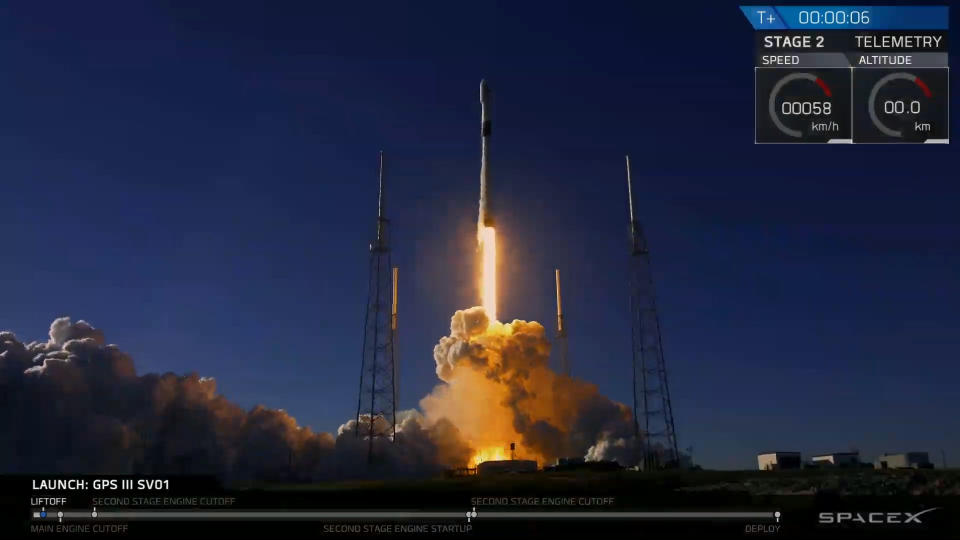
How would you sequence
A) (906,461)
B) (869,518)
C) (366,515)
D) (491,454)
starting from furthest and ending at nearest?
(491,454)
(906,461)
(366,515)
(869,518)

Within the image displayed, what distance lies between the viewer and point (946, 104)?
145ft

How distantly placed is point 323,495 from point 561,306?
9414 cm

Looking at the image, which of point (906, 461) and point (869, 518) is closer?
point (869, 518)

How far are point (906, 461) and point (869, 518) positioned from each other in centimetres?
9485

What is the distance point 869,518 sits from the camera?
38188mm

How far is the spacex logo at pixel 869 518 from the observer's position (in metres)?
38.1

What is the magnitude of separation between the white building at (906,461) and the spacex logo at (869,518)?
290 ft

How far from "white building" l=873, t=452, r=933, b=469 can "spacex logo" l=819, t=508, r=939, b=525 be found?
290 feet

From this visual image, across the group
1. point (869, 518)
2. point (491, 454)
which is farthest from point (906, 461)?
point (869, 518)

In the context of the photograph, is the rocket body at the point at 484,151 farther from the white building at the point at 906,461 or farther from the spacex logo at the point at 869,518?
the spacex logo at the point at 869,518

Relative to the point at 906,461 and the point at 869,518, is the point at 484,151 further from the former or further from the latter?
the point at 869,518

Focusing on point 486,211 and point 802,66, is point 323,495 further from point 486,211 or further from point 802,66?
point 486,211

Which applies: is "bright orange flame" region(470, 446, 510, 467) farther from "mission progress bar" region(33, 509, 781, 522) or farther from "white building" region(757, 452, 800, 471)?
"mission progress bar" region(33, 509, 781, 522)

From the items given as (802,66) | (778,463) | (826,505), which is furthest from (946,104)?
(778,463)
